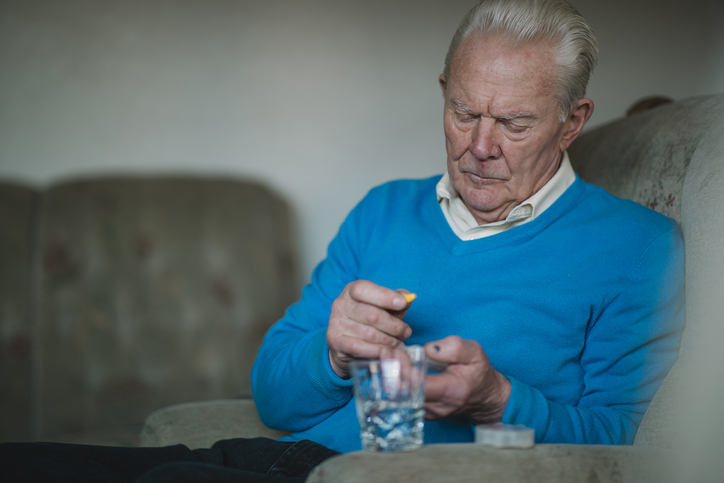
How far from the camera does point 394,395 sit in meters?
0.75

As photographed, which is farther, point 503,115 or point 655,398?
point 503,115

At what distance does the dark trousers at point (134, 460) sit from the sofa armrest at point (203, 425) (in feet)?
0.48

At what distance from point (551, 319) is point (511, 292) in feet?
0.28

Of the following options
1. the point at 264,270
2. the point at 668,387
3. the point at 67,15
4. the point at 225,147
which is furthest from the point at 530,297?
the point at 67,15

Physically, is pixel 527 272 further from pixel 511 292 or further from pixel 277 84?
pixel 277 84

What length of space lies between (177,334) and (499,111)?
50.9 inches

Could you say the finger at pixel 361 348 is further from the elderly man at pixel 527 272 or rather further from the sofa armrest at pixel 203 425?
the sofa armrest at pixel 203 425

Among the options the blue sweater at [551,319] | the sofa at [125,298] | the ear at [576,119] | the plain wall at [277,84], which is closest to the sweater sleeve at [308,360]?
the blue sweater at [551,319]

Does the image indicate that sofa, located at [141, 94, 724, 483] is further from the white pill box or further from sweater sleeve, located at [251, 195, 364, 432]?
sweater sleeve, located at [251, 195, 364, 432]

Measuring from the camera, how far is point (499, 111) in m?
1.14

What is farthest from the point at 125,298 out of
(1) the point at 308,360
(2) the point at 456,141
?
(2) the point at 456,141

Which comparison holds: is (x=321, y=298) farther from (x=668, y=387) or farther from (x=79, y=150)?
(x=79, y=150)

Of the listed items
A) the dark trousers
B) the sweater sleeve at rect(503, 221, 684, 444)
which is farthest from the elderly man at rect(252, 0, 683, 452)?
the dark trousers

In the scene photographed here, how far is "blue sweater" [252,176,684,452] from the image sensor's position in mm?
1060
